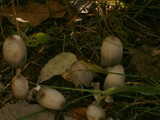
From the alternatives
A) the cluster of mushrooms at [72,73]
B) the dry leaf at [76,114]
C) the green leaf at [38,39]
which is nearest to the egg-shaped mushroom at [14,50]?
the cluster of mushrooms at [72,73]

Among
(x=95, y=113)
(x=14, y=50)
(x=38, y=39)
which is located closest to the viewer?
(x=95, y=113)

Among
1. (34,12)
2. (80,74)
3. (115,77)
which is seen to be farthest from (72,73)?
(34,12)

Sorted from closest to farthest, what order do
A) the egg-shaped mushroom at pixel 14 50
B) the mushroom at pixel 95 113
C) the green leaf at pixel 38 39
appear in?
the mushroom at pixel 95 113 → the egg-shaped mushroom at pixel 14 50 → the green leaf at pixel 38 39

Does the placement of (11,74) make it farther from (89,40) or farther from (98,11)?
(98,11)

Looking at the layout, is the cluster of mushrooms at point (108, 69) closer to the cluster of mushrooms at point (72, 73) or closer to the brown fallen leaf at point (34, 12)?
the cluster of mushrooms at point (72, 73)

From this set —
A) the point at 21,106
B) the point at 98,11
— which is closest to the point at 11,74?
the point at 21,106

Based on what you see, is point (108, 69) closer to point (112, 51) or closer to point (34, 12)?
point (112, 51)
